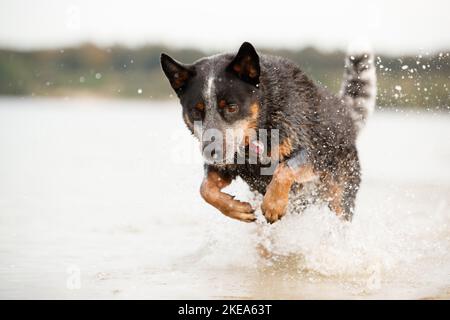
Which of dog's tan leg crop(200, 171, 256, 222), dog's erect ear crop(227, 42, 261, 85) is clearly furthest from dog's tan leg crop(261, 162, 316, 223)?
dog's erect ear crop(227, 42, 261, 85)

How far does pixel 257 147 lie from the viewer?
5.02 meters

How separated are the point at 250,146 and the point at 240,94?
15.4 inches

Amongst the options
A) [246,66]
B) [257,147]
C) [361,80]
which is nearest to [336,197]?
[257,147]

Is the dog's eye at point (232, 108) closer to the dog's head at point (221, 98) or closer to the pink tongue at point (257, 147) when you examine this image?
the dog's head at point (221, 98)

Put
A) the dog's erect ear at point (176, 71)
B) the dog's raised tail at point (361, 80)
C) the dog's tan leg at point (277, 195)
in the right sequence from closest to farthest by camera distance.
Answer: the dog's tan leg at point (277, 195)
the dog's erect ear at point (176, 71)
the dog's raised tail at point (361, 80)

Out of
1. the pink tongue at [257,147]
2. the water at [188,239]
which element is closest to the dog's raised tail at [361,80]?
the water at [188,239]

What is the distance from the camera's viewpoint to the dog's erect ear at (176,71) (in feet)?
16.1

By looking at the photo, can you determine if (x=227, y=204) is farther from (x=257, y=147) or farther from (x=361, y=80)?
(x=361, y=80)

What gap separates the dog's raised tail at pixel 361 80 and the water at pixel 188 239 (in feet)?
3.12

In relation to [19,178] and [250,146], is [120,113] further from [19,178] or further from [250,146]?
[250,146]

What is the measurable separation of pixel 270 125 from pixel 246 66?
17.7 inches

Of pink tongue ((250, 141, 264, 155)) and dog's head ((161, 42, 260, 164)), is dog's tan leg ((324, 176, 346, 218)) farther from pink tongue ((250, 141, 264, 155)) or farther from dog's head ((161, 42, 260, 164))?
dog's head ((161, 42, 260, 164))

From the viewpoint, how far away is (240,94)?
4.83m

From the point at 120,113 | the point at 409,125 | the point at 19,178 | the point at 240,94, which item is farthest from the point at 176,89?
the point at 120,113
